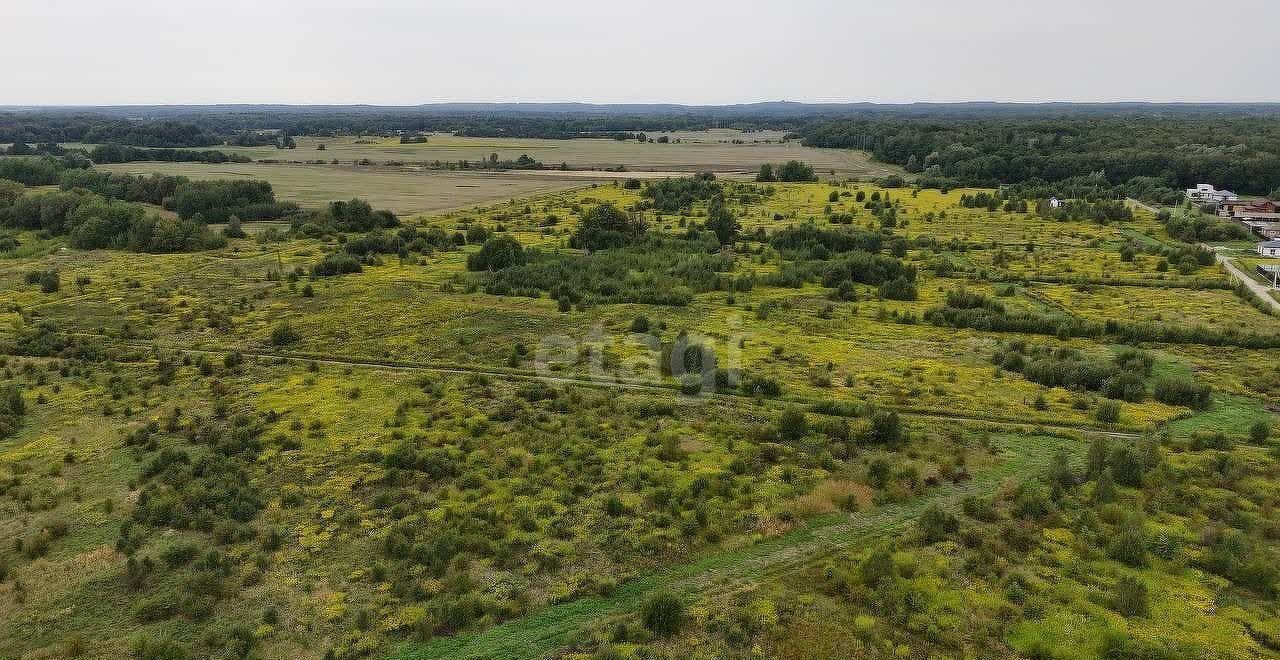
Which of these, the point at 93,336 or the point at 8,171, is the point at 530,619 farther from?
the point at 8,171

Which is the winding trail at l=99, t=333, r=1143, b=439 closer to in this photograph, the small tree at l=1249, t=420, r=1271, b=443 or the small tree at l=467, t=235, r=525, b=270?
the small tree at l=1249, t=420, r=1271, b=443

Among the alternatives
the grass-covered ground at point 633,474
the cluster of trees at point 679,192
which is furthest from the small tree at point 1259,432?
the cluster of trees at point 679,192

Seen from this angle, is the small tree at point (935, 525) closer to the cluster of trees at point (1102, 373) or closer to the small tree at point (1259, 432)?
the small tree at point (1259, 432)

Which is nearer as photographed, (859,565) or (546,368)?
(859,565)

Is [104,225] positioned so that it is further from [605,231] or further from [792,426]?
[792,426]

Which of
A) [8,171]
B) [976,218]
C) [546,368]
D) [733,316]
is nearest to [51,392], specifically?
[546,368]

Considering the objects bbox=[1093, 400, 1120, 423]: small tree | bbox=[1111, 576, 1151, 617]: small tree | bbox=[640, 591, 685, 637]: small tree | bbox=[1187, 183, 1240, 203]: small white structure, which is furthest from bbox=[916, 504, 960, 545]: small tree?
bbox=[1187, 183, 1240, 203]: small white structure
